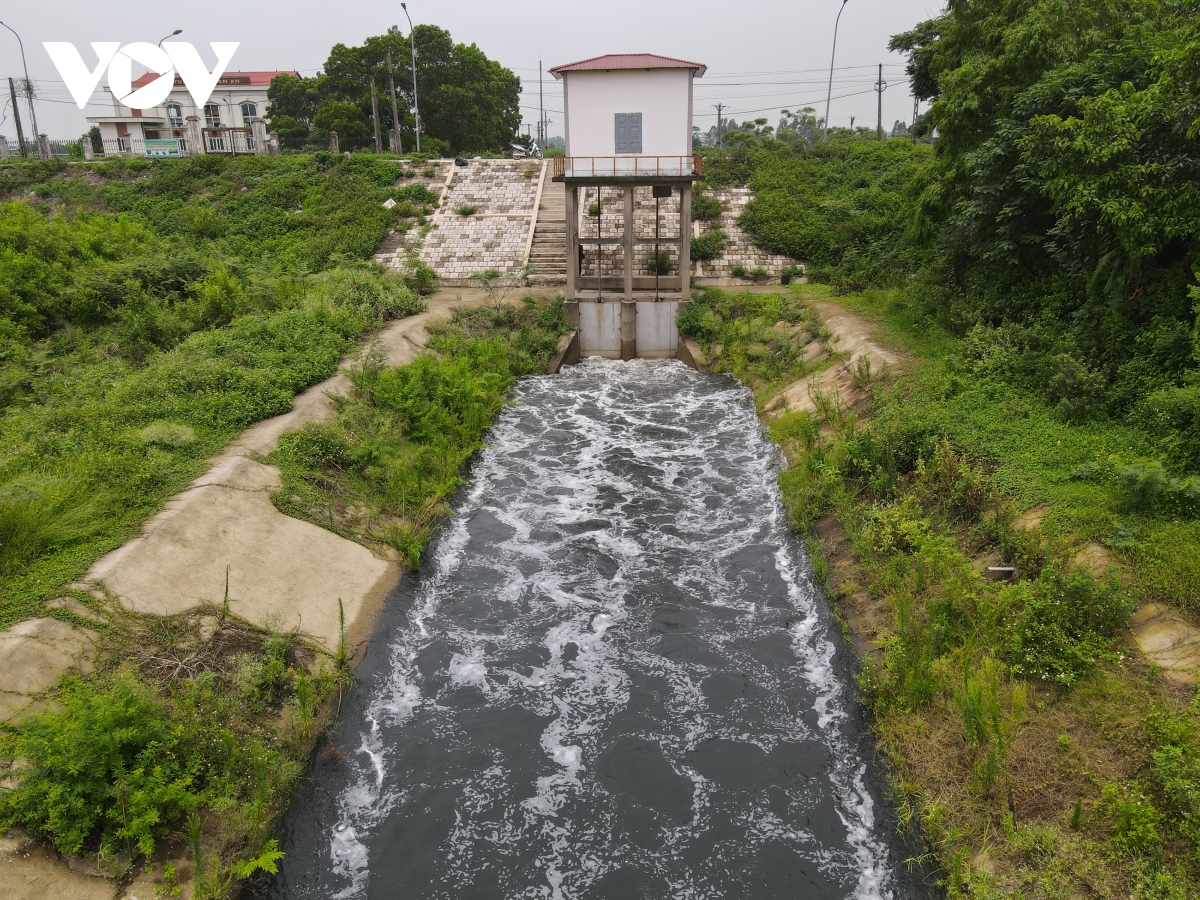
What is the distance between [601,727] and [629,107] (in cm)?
2092

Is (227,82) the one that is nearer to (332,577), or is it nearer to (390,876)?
(332,577)

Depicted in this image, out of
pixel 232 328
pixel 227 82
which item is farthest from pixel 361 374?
pixel 227 82

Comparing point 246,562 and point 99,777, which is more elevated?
point 246,562

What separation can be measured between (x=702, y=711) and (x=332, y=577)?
5.25 m

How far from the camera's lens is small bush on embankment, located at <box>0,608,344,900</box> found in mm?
6414

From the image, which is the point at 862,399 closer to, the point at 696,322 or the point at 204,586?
the point at 696,322

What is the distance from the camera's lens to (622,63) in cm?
2422

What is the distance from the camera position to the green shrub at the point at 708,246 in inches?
1115

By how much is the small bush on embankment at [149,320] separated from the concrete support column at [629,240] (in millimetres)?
6677

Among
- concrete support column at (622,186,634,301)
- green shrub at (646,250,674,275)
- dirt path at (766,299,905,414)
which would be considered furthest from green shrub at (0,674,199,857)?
green shrub at (646,250,674,275)

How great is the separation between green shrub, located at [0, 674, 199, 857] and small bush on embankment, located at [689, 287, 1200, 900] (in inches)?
257

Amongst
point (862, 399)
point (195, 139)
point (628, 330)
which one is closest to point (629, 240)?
point (628, 330)

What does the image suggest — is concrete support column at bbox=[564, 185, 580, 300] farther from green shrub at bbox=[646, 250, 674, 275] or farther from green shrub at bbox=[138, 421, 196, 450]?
green shrub at bbox=[138, 421, 196, 450]

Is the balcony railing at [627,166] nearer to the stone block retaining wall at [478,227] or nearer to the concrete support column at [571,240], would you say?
the concrete support column at [571,240]
